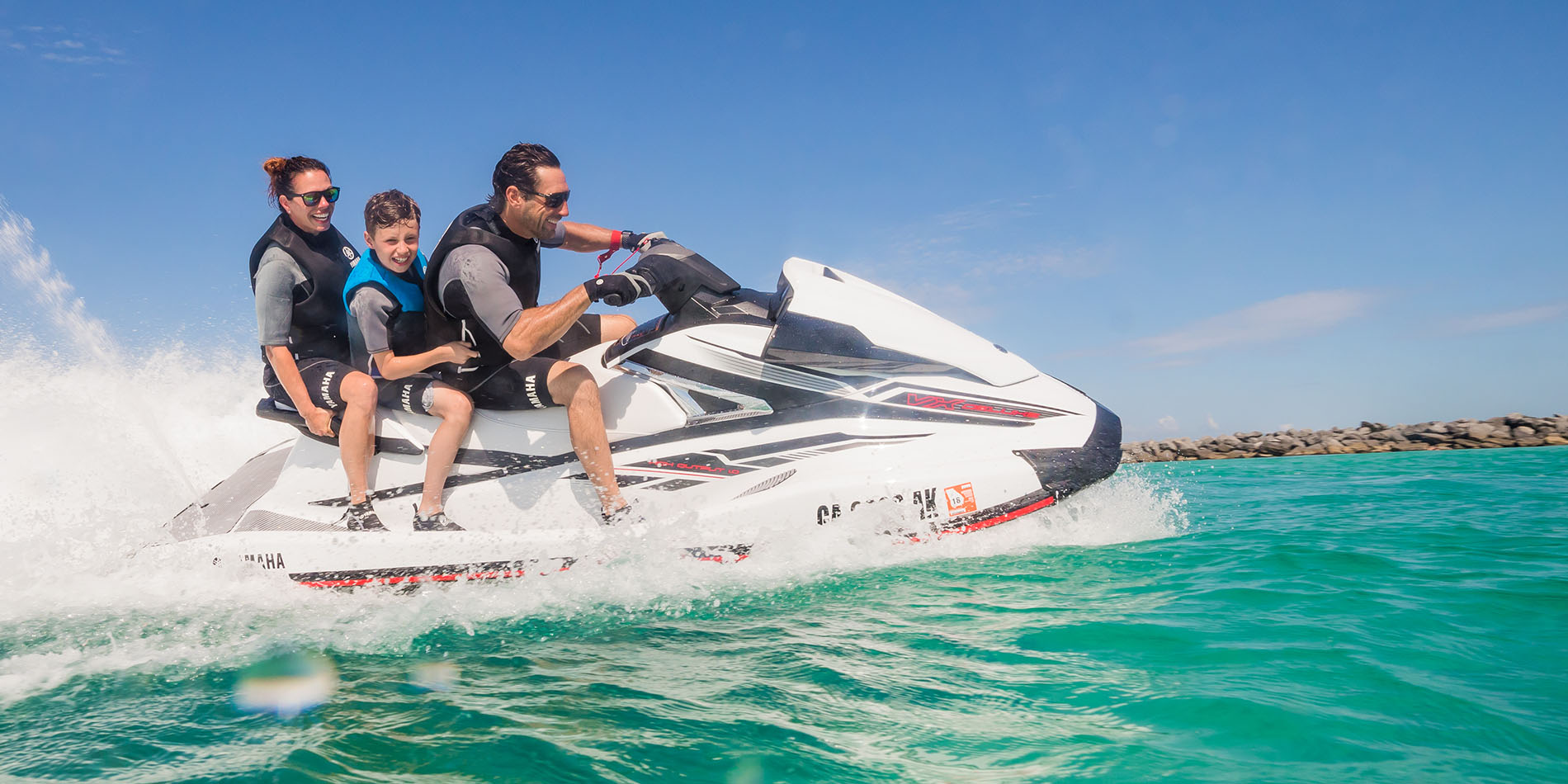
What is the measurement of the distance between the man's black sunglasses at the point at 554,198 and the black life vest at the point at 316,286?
102 cm

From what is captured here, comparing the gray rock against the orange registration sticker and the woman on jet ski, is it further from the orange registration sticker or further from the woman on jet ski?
the woman on jet ski

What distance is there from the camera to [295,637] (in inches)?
99.9

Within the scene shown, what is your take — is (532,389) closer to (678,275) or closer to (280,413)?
(678,275)

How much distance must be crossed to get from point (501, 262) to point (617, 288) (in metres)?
0.51

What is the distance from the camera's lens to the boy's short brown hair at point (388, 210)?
123 inches

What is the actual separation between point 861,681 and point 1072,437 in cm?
178

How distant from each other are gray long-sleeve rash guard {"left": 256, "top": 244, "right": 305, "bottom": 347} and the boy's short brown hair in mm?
453

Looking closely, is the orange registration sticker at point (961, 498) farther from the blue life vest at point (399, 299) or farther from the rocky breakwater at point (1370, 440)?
the rocky breakwater at point (1370, 440)

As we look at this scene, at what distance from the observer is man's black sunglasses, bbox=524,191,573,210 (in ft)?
10.1

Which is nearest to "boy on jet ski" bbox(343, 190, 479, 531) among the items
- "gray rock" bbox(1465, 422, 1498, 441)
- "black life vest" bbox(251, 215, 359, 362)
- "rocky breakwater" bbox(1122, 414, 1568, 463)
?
"black life vest" bbox(251, 215, 359, 362)

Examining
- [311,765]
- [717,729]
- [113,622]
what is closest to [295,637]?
[113,622]

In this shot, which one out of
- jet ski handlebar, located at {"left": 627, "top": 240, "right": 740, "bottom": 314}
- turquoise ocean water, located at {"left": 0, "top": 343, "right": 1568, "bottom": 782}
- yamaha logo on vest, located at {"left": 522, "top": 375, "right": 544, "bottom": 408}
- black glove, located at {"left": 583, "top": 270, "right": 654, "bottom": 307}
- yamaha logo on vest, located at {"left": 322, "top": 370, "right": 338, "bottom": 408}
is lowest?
turquoise ocean water, located at {"left": 0, "top": 343, "right": 1568, "bottom": 782}

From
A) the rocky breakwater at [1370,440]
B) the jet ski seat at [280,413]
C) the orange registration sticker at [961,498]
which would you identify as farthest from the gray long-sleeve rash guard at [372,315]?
the rocky breakwater at [1370,440]

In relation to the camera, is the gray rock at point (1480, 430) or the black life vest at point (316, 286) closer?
the black life vest at point (316, 286)
